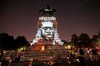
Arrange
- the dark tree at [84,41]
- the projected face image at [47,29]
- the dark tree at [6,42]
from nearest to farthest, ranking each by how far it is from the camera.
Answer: the dark tree at [6,42], the dark tree at [84,41], the projected face image at [47,29]

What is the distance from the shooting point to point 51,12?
416 feet

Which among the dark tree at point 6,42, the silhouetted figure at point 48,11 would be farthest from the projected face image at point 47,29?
the dark tree at point 6,42

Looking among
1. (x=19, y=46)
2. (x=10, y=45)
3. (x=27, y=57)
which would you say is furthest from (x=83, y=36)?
(x=27, y=57)

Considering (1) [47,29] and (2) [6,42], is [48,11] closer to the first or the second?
(1) [47,29]

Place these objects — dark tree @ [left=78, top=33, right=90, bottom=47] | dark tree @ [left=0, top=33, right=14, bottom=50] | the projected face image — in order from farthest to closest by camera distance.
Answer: the projected face image < dark tree @ [left=78, top=33, right=90, bottom=47] < dark tree @ [left=0, top=33, right=14, bottom=50]

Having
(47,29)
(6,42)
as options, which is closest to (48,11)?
(47,29)

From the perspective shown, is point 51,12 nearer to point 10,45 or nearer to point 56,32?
point 56,32

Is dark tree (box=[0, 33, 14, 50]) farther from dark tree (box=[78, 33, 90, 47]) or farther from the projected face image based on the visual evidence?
the projected face image

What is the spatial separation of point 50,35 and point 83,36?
63.0ft

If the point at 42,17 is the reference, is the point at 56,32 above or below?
below

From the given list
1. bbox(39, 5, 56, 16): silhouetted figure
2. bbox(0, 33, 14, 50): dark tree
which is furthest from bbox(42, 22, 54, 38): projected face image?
bbox(0, 33, 14, 50): dark tree

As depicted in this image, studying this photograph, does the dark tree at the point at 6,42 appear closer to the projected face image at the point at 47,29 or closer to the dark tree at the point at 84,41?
the dark tree at the point at 84,41

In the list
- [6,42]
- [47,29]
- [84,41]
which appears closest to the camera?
[6,42]

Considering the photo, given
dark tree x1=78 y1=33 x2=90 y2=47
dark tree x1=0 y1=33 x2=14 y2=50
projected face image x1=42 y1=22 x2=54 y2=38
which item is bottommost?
dark tree x1=0 y1=33 x2=14 y2=50
